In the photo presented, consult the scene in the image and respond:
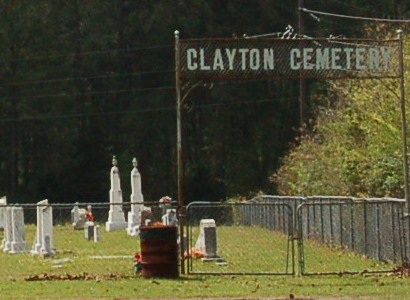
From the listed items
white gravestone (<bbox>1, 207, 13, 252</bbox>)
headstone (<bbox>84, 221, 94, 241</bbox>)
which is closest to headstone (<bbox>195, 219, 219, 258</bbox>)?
white gravestone (<bbox>1, 207, 13, 252</bbox>)

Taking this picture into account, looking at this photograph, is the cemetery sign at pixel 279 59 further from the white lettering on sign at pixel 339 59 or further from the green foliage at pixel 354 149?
the green foliage at pixel 354 149

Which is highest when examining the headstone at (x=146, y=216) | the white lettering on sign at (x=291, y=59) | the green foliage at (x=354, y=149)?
the white lettering on sign at (x=291, y=59)

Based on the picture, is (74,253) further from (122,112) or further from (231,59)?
(122,112)

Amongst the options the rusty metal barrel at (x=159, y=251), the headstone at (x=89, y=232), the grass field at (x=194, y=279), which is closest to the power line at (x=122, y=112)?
the headstone at (x=89, y=232)

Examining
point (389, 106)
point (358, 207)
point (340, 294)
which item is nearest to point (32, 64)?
point (389, 106)

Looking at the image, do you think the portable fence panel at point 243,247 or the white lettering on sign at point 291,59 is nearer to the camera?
the white lettering on sign at point 291,59

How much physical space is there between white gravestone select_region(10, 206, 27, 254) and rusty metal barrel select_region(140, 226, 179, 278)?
9.54 meters

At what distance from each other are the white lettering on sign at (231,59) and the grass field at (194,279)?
3.74 meters

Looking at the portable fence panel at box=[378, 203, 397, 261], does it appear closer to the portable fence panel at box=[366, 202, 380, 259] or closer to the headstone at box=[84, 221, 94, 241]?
the portable fence panel at box=[366, 202, 380, 259]

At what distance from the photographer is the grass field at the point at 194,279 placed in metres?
19.4

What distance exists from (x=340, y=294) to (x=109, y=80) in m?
51.8

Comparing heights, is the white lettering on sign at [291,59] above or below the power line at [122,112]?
below

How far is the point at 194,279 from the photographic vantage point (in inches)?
853

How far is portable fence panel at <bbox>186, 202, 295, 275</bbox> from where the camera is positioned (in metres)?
23.4
